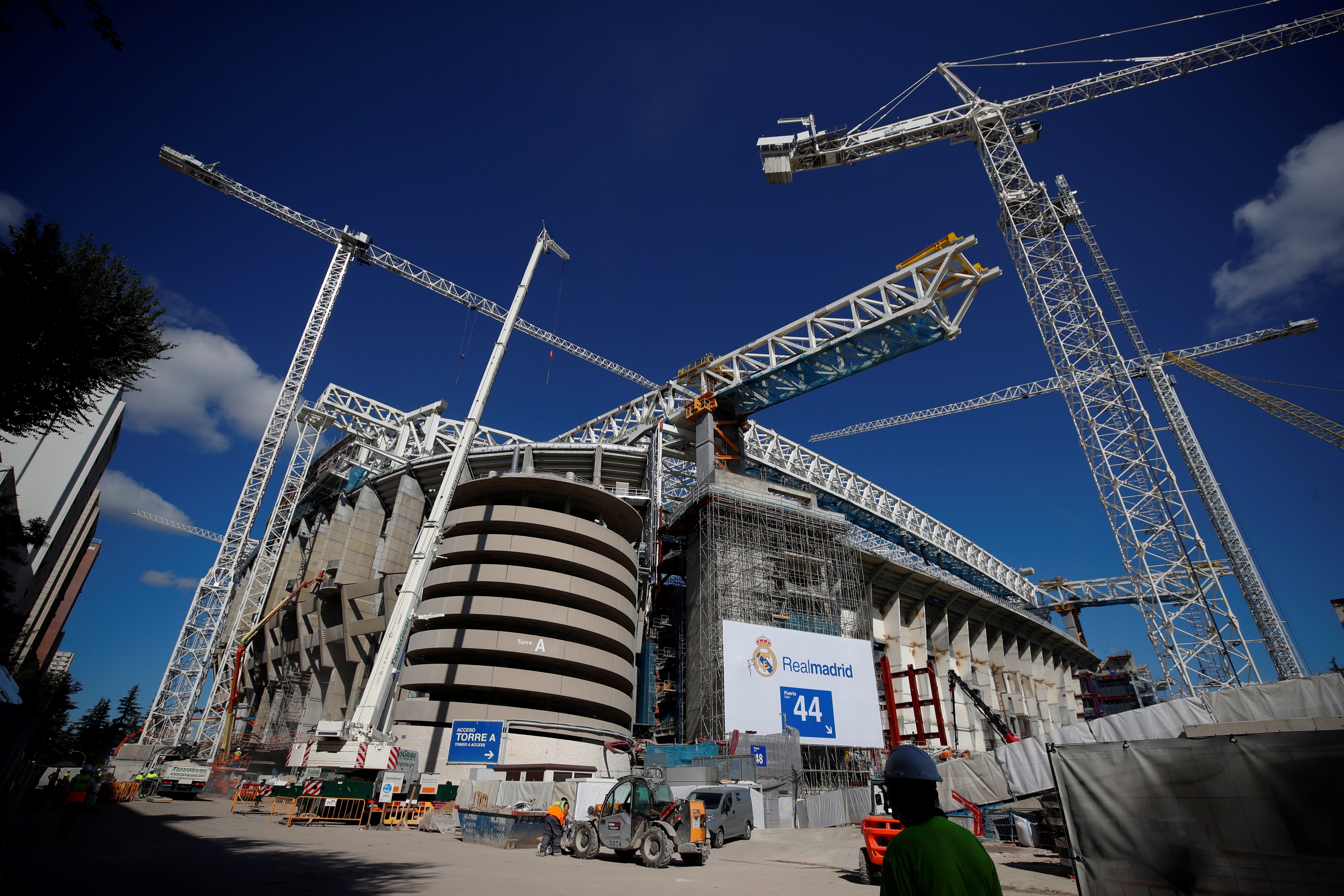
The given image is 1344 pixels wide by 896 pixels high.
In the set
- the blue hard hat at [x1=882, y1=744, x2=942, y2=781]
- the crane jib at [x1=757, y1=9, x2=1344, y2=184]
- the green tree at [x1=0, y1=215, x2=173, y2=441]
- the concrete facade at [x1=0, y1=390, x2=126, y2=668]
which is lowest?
the blue hard hat at [x1=882, y1=744, x2=942, y2=781]

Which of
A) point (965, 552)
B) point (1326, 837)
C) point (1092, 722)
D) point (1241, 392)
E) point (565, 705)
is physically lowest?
point (1326, 837)

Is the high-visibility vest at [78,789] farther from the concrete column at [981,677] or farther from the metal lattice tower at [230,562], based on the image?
the concrete column at [981,677]

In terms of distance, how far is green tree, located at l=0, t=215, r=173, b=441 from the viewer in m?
12.4

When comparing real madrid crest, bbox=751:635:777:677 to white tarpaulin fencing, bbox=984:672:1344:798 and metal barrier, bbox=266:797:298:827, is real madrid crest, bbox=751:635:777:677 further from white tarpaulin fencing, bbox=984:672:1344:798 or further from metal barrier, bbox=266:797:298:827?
metal barrier, bbox=266:797:298:827

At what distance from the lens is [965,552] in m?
70.4

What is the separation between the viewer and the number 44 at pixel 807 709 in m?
34.5

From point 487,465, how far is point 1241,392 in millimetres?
72943

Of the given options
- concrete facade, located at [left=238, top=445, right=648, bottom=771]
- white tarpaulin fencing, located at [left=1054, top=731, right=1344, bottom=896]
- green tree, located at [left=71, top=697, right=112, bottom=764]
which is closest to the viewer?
white tarpaulin fencing, located at [left=1054, top=731, right=1344, bottom=896]

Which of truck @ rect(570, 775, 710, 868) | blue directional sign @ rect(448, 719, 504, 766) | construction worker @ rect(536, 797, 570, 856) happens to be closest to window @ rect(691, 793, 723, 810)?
truck @ rect(570, 775, 710, 868)

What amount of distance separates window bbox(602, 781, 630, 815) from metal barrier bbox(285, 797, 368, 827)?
10.7 m

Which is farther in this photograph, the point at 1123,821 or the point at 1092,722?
the point at 1092,722

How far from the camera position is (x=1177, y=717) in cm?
1341

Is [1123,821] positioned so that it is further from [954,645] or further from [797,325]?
[954,645]

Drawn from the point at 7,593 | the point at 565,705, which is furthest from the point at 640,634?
the point at 7,593
